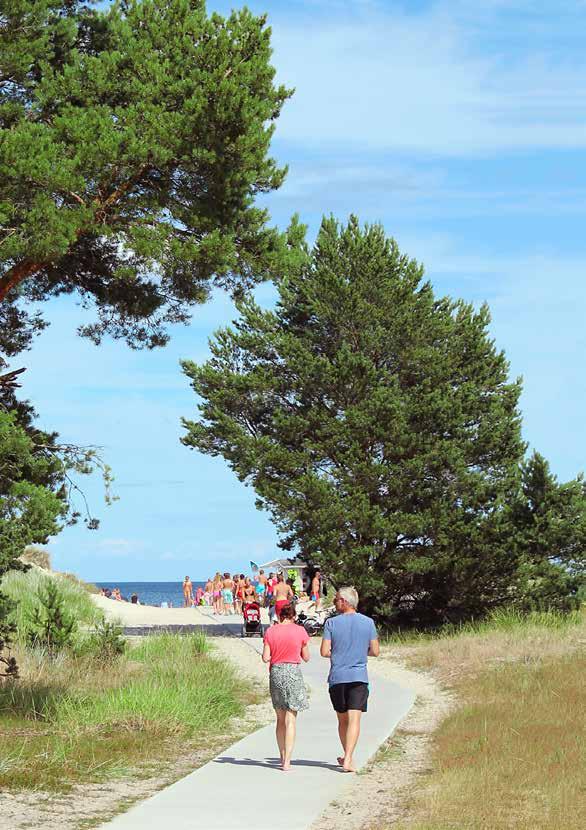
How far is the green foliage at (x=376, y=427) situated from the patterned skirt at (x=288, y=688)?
58.3 feet

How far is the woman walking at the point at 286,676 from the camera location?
1130 centimetres

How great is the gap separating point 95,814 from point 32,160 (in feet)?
25.2

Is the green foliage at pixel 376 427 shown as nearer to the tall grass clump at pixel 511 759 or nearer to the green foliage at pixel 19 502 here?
the tall grass clump at pixel 511 759

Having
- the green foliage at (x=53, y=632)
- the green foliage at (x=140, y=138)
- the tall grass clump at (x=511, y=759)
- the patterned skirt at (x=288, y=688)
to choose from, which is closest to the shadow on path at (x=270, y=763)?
the patterned skirt at (x=288, y=688)

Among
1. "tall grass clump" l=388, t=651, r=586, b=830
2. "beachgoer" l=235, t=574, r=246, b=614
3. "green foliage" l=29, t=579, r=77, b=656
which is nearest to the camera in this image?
"tall grass clump" l=388, t=651, r=586, b=830

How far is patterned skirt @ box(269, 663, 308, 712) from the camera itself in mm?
11367

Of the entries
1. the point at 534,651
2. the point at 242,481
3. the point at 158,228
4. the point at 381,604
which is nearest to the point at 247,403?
the point at 242,481

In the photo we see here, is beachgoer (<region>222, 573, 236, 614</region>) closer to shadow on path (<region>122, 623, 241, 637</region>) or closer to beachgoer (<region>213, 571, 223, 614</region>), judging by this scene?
beachgoer (<region>213, 571, 223, 614</region>)

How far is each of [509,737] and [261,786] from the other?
385 cm

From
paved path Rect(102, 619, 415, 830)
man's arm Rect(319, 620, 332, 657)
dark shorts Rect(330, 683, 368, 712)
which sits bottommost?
paved path Rect(102, 619, 415, 830)

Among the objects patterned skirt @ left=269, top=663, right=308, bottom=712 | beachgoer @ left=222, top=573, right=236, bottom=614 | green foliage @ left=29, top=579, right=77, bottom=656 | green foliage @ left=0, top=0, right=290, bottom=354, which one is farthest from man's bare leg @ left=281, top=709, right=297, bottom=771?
beachgoer @ left=222, top=573, right=236, bottom=614

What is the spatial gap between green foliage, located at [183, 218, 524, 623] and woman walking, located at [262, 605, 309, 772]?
58.1 ft

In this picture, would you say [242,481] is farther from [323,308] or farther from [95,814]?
[95,814]

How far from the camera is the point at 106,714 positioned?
14.6 meters
